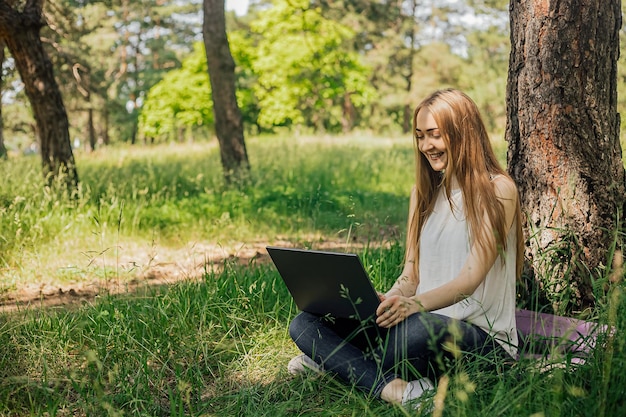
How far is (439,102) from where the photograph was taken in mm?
2738

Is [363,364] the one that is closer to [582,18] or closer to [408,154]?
[582,18]

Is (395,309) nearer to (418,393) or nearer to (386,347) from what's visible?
(386,347)

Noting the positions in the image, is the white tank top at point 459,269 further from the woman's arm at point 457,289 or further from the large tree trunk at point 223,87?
the large tree trunk at point 223,87

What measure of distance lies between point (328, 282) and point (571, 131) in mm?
1522

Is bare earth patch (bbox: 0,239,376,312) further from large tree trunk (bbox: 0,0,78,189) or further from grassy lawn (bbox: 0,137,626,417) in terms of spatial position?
large tree trunk (bbox: 0,0,78,189)

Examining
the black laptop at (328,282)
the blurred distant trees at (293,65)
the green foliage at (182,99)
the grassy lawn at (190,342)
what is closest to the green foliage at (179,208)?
the grassy lawn at (190,342)

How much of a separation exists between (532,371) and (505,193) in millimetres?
716

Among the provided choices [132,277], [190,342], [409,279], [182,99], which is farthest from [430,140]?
[182,99]

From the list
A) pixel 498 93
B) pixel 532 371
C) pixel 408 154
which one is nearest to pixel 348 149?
pixel 408 154

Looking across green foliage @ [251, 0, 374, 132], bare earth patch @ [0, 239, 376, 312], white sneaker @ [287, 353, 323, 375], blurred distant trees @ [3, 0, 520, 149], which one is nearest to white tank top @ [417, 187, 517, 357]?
white sneaker @ [287, 353, 323, 375]

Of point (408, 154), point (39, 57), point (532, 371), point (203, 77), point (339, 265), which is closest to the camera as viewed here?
point (532, 371)

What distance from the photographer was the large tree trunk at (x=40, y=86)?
23.5ft

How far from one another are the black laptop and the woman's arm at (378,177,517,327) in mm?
68

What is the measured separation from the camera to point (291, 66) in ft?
92.4
